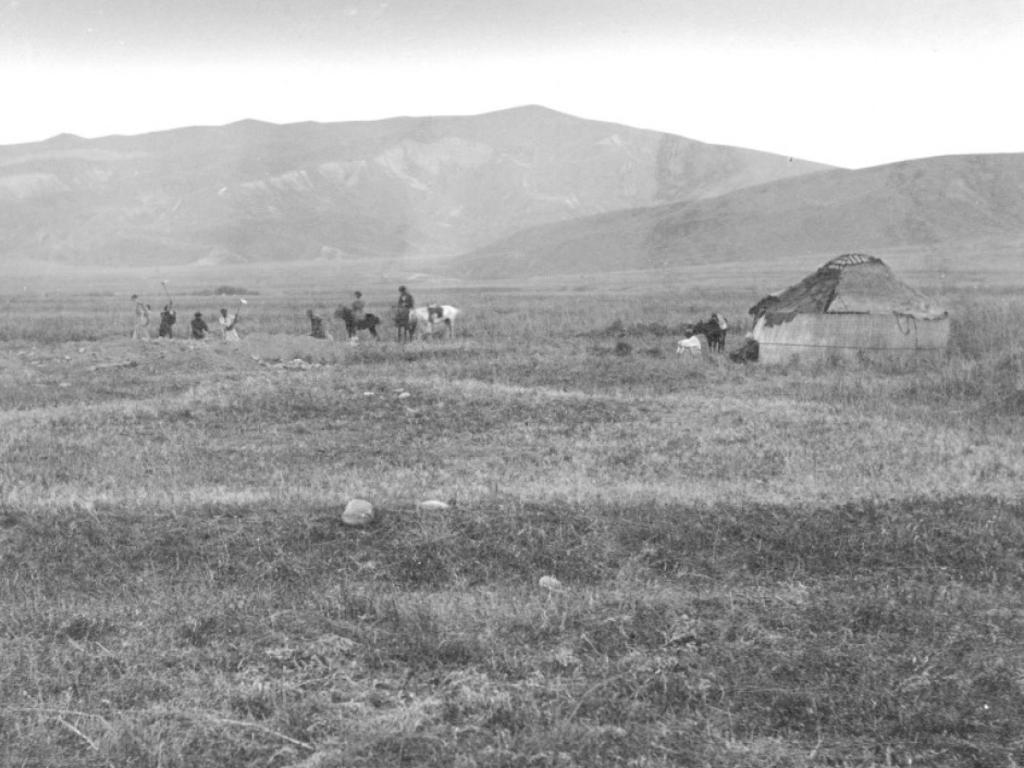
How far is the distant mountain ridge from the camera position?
141 m

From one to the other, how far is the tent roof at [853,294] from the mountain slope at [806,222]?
70500 millimetres

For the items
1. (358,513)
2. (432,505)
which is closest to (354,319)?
(432,505)

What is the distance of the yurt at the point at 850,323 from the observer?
61.9ft

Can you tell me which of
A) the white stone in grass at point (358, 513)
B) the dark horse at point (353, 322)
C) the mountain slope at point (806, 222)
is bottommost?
the white stone in grass at point (358, 513)

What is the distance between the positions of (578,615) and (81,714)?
7.64 ft

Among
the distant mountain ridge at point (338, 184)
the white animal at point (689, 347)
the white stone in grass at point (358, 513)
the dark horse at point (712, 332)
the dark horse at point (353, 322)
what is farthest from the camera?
the distant mountain ridge at point (338, 184)

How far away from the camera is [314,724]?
3.85 m

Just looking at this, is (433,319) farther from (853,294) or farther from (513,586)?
(513,586)

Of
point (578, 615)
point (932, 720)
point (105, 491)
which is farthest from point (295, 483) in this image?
point (932, 720)

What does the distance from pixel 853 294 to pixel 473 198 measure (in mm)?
154867

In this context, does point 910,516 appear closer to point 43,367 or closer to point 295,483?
point 295,483

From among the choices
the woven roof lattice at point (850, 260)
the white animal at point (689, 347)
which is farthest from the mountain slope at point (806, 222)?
the white animal at point (689, 347)

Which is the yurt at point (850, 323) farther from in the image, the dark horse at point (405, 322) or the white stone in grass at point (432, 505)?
the white stone in grass at point (432, 505)

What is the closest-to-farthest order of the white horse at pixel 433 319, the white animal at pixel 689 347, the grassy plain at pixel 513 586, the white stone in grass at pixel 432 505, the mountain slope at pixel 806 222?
1. the grassy plain at pixel 513 586
2. the white stone in grass at pixel 432 505
3. the white animal at pixel 689 347
4. the white horse at pixel 433 319
5. the mountain slope at pixel 806 222
